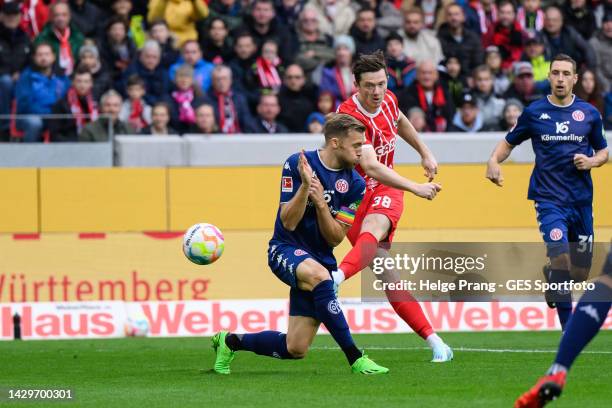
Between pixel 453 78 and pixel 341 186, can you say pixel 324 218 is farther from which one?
pixel 453 78

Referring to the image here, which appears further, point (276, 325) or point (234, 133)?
point (234, 133)

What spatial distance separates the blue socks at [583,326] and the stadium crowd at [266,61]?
10836 mm

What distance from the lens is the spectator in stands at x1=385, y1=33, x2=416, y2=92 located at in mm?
19609

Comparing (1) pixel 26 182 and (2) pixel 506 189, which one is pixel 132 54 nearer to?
(1) pixel 26 182

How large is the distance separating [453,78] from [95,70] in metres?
5.23

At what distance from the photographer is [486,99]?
1945 centimetres

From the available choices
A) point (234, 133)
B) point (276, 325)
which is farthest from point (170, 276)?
point (234, 133)

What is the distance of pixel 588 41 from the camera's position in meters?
20.9

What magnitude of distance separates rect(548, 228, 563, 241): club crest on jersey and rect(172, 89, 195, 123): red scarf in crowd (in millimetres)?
7262

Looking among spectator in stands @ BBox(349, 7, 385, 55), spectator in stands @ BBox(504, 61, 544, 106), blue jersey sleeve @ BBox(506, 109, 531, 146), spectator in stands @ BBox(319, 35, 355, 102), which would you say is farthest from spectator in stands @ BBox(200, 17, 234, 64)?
blue jersey sleeve @ BBox(506, 109, 531, 146)

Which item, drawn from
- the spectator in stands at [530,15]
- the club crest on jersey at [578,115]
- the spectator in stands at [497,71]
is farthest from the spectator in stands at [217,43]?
the club crest on jersey at [578,115]

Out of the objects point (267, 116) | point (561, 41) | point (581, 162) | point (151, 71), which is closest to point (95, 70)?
point (151, 71)

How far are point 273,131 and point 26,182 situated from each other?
3.50 m

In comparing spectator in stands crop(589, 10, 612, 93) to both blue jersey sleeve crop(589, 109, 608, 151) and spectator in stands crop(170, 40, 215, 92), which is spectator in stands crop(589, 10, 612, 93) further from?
blue jersey sleeve crop(589, 109, 608, 151)
